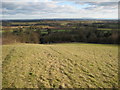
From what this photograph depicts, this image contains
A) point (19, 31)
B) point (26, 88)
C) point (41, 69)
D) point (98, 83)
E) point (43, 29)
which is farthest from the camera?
point (43, 29)

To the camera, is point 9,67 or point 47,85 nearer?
point 47,85

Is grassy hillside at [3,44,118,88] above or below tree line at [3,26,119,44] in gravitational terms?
below

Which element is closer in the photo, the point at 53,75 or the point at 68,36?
the point at 53,75

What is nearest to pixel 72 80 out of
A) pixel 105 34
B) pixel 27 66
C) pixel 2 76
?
pixel 27 66

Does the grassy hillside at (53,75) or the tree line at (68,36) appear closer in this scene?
the grassy hillside at (53,75)

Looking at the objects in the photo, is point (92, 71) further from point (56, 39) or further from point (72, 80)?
point (56, 39)

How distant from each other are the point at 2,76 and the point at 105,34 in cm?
4643

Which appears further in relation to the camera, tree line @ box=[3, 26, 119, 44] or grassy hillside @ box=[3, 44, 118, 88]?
tree line @ box=[3, 26, 119, 44]

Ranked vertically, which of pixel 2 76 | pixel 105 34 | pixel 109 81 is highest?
pixel 105 34

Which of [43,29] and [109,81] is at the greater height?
[43,29]

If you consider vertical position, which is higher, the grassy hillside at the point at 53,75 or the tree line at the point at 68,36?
the tree line at the point at 68,36

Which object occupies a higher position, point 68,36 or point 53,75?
point 68,36

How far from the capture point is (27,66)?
830 centimetres

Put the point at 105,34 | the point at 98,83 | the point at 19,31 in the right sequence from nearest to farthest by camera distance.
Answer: the point at 98,83 → the point at 19,31 → the point at 105,34
